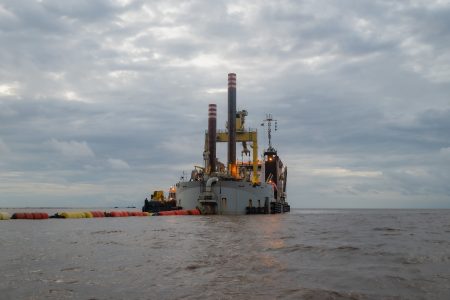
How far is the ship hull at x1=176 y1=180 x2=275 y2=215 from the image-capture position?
68.2 meters

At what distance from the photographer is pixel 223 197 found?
68438 mm

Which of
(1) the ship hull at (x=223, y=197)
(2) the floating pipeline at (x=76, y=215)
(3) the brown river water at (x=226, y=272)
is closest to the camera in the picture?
(3) the brown river water at (x=226, y=272)

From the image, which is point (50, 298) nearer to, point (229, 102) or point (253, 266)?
point (253, 266)

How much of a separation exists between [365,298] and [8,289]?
29.7ft

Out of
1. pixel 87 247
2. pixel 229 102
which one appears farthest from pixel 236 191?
pixel 87 247

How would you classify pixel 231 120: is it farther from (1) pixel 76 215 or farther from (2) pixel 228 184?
(1) pixel 76 215

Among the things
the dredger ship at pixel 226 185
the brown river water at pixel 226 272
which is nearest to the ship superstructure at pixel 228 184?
the dredger ship at pixel 226 185

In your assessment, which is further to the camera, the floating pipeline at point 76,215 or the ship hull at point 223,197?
the ship hull at point 223,197

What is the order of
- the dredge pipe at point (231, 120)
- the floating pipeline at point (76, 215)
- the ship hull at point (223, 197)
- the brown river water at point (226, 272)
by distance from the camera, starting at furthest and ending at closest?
the dredge pipe at point (231, 120), the ship hull at point (223, 197), the floating pipeline at point (76, 215), the brown river water at point (226, 272)

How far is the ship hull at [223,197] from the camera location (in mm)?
68188

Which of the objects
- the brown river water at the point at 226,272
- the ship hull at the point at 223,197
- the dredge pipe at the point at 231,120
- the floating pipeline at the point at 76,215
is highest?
the dredge pipe at the point at 231,120

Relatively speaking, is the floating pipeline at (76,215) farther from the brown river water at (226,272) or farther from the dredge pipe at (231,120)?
the brown river water at (226,272)

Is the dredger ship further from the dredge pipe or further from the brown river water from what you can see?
the brown river water

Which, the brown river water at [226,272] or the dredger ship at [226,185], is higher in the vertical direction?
the dredger ship at [226,185]
